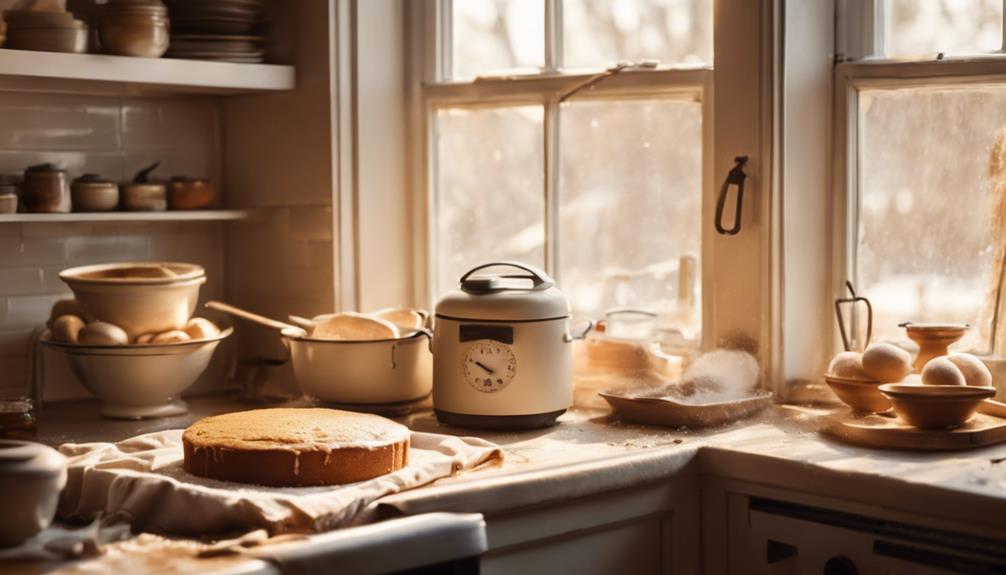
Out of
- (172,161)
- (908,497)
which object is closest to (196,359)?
(172,161)

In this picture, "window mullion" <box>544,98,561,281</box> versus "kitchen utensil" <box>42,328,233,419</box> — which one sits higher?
"window mullion" <box>544,98,561,281</box>

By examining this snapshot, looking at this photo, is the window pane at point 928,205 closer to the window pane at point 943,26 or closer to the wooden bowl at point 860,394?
the window pane at point 943,26

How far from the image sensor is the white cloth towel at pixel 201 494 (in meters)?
1.79

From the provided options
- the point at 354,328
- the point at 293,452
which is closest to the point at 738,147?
the point at 354,328

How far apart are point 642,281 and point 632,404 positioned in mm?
363

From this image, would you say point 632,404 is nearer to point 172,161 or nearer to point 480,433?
point 480,433

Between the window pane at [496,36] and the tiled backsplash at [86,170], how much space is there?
0.62m

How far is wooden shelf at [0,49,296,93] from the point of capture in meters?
2.47

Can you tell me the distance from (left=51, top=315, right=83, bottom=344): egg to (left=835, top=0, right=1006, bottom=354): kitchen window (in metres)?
1.51

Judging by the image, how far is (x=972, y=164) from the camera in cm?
244

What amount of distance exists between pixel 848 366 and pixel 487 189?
903 mm

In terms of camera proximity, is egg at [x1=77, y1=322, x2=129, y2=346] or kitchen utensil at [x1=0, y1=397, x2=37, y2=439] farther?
egg at [x1=77, y1=322, x2=129, y2=346]

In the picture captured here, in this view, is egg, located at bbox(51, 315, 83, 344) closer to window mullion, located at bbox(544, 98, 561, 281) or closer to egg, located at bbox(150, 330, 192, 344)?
egg, located at bbox(150, 330, 192, 344)

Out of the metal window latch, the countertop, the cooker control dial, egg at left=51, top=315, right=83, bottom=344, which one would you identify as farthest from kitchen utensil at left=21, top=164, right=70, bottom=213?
the metal window latch
